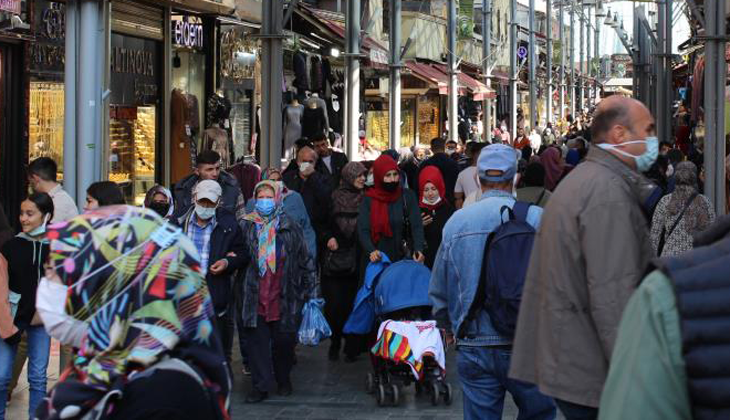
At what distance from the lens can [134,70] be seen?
18.5 m

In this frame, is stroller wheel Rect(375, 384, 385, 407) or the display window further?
the display window

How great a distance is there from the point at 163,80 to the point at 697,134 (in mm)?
9768

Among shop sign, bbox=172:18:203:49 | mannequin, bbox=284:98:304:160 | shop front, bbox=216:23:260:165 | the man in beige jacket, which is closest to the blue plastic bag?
the man in beige jacket

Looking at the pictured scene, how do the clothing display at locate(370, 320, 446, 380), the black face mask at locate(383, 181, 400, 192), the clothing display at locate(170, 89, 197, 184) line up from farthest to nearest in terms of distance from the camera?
1. the clothing display at locate(170, 89, 197, 184)
2. the black face mask at locate(383, 181, 400, 192)
3. the clothing display at locate(370, 320, 446, 380)

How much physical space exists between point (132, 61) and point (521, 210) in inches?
515

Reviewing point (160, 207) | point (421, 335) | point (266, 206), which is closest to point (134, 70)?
point (160, 207)

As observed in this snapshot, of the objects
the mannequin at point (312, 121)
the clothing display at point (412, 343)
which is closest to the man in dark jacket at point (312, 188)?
the clothing display at point (412, 343)

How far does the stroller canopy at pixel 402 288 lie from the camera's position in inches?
387

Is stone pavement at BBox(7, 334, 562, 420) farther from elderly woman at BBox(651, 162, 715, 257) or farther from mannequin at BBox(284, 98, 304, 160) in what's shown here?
mannequin at BBox(284, 98, 304, 160)

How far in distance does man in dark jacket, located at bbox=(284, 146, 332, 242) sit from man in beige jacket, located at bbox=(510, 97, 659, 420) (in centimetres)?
774

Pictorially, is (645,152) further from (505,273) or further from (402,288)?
(402,288)

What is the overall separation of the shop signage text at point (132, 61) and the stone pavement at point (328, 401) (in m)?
7.20

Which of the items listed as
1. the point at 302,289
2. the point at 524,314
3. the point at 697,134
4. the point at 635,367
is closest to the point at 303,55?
the point at 697,134

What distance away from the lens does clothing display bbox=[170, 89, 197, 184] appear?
19.8 metres
